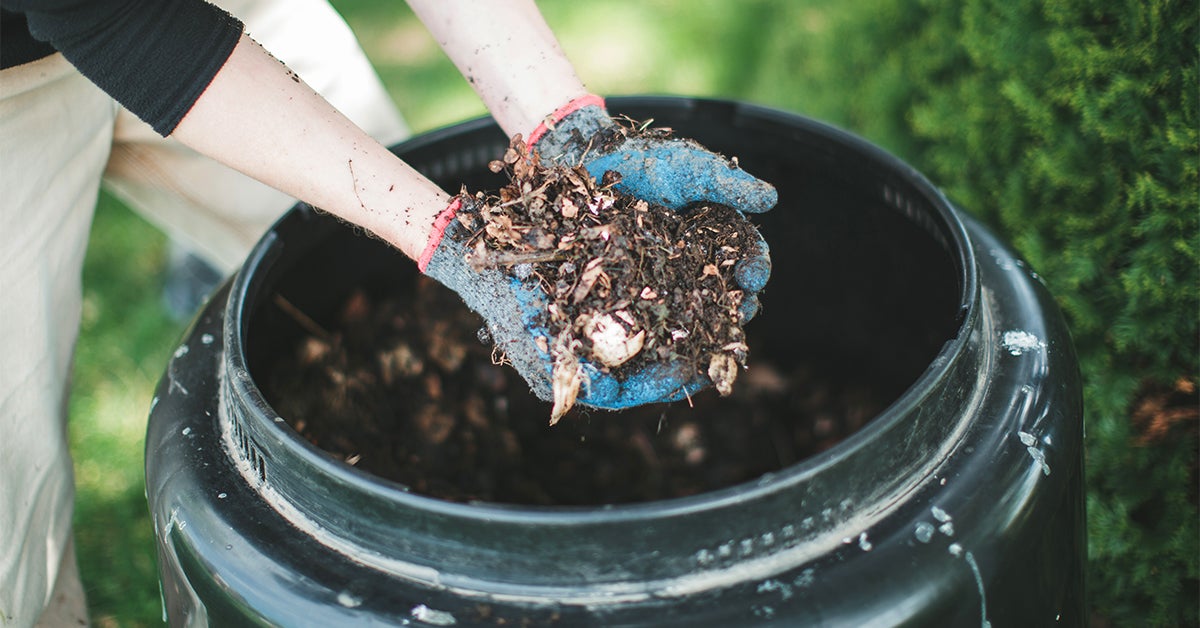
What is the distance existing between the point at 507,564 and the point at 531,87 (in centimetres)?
75

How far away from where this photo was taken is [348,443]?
1620 mm

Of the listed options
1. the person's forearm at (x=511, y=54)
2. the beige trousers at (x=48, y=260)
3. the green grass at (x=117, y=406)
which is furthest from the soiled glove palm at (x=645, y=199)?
the green grass at (x=117, y=406)

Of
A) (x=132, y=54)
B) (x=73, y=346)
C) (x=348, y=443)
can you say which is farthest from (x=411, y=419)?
(x=132, y=54)

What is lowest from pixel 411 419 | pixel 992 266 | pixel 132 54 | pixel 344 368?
pixel 411 419

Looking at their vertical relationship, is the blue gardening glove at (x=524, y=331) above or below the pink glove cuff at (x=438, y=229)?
below

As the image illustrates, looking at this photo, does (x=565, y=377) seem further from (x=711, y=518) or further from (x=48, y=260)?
(x=48, y=260)

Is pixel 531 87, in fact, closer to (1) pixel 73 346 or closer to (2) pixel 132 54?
(2) pixel 132 54

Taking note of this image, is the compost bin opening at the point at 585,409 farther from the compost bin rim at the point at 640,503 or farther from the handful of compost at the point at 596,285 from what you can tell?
the handful of compost at the point at 596,285

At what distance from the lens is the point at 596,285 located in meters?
1.13

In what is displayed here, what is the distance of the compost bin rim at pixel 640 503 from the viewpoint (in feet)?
2.91

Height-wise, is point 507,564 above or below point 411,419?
above

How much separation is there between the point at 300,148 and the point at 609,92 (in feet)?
7.57

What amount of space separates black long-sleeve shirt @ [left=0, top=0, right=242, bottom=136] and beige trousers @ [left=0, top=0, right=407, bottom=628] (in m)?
0.36

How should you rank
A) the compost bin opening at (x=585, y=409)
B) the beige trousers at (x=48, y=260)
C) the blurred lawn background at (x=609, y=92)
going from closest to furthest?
1. the beige trousers at (x=48, y=260)
2. the compost bin opening at (x=585, y=409)
3. the blurred lawn background at (x=609, y=92)
